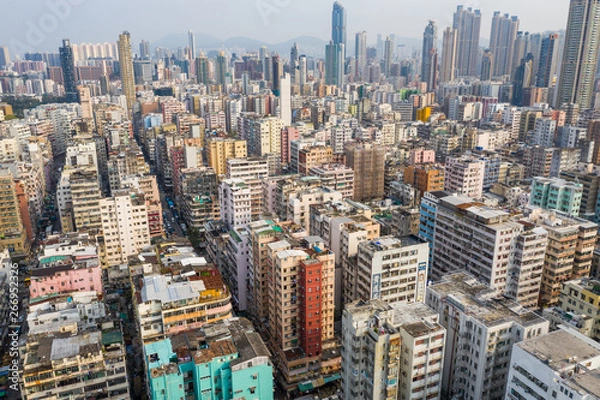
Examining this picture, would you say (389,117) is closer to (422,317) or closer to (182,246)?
(182,246)

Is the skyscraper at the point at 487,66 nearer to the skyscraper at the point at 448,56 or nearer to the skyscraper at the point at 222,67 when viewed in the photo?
the skyscraper at the point at 448,56

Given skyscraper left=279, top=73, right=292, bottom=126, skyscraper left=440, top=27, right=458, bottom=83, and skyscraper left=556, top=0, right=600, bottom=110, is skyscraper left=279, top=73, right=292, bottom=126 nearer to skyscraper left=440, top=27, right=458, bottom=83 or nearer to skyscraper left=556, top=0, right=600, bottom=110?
skyscraper left=556, top=0, right=600, bottom=110

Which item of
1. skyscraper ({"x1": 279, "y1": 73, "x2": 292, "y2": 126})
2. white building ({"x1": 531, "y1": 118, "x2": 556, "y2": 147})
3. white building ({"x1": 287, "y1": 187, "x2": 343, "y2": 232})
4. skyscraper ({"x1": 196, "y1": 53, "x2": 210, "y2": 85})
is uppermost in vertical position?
skyscraper ({"x1": 196, "y1": 53, "x2": 210, "y2": 85})

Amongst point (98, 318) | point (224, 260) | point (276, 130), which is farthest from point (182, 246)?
point (276, 130)

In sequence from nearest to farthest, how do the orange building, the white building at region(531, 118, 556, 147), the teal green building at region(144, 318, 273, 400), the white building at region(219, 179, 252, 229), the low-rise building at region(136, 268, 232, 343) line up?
the teal green building at region(144, 318, 273, 400) < the low-rise building at region(136, 268, 232, 343) < the white building at region(219, 179, 252, 229) < the orange building < the white building at region(531, 118, 556, 147)

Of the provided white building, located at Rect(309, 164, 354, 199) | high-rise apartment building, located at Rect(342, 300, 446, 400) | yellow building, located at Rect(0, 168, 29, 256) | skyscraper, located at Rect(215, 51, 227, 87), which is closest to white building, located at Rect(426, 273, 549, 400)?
high-rise apartment building, located at Rect(342, 300, 446, 400)

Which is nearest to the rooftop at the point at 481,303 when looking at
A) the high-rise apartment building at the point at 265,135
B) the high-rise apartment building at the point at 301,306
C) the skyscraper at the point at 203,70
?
the high-rise apartment building at the point at 301,306
